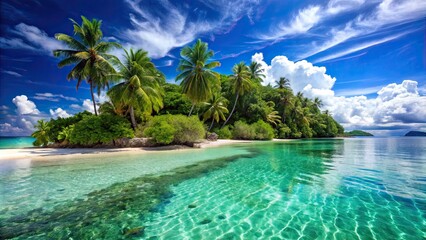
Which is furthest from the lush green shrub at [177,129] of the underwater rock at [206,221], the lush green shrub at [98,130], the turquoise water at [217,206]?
the underwater rock at [206,221]

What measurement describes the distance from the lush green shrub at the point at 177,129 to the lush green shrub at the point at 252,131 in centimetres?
1387

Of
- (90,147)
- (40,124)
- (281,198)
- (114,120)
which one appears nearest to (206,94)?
(114,120)

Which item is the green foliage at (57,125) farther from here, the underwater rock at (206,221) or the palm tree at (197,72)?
the underwater rock at (206,221)

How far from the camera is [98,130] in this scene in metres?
17.3

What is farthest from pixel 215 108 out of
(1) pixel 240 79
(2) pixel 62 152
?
(2) pixel 62 152

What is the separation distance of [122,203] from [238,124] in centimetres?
2991

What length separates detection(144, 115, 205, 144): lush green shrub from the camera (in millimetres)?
18516

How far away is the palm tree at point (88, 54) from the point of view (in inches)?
731

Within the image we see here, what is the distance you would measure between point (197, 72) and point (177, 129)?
8.43 m

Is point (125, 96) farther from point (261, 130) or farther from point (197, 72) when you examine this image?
point (261, 130)

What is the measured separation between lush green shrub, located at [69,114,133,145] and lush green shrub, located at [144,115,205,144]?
2.13 m

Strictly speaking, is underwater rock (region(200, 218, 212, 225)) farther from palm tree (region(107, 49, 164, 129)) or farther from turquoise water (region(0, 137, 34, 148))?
turquoise water (region(0, 137, 34, 148))

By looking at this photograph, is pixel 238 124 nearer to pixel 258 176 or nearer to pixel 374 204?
pixel 258 176

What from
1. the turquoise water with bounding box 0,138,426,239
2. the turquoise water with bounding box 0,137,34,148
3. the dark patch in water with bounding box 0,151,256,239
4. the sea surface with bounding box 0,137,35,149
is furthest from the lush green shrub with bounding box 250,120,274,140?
the turquoise water with bounding box 0,137,34,148
